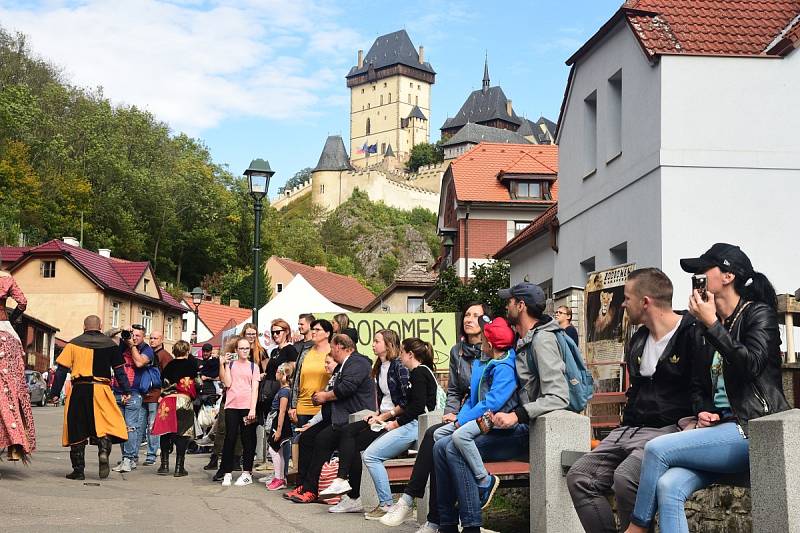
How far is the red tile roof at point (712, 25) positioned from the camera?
18.2m

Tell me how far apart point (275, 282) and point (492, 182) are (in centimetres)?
4684

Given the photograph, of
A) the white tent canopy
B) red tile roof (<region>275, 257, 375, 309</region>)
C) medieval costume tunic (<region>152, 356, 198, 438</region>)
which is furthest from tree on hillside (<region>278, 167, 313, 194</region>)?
medieval costume tunic (<region>152, 356, 198, 438</region>)

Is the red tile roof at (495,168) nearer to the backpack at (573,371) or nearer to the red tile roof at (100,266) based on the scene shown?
the red tile roof at (100,266)

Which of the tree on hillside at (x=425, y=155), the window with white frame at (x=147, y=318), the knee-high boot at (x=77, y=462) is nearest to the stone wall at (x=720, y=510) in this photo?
the knee-high boot at (x=77, y=462)

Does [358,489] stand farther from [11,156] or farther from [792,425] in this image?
[11,156]

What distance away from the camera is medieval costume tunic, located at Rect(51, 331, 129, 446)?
13.0 metres

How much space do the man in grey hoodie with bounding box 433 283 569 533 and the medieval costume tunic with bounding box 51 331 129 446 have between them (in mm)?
6218

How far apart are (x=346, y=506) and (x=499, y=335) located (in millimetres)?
3359

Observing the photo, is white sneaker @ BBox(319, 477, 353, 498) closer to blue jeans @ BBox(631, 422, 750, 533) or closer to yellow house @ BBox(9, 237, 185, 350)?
blue jeans @ BBox(631, 422, 750, 533)

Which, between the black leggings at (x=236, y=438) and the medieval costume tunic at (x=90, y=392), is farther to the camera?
the black leggings at (x=236, y=438)

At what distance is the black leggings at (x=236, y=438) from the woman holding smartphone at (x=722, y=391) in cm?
863

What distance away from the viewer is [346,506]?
35.0 feet

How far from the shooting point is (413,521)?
32.3 feet

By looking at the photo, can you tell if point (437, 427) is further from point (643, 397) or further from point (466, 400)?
point (643, 397)
